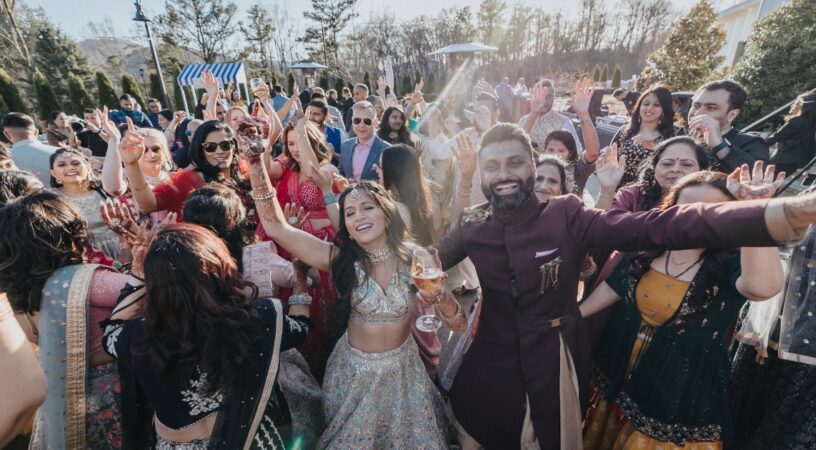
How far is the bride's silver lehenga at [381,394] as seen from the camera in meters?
2.04

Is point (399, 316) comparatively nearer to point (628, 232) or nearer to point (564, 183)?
point (628, 232)

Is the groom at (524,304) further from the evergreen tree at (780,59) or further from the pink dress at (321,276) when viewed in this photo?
the evergreen tree at (780,59)

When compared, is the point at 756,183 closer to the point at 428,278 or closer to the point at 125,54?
the point at 428,278

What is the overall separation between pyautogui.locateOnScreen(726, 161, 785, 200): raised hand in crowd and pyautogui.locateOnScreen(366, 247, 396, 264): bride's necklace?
155cm

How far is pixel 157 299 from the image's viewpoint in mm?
1401

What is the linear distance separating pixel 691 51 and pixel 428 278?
16.2 metres

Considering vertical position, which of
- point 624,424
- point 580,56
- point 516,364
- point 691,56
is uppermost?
point 580,56

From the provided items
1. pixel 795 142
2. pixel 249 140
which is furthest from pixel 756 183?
pixel 795 142

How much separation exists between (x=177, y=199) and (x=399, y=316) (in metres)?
2.14

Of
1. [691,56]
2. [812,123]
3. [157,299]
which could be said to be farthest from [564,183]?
[691,56]

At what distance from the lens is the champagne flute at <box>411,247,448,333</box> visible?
151cm

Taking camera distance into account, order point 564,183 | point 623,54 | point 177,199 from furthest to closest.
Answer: point 623,54 < point 177,199 < point 564,183

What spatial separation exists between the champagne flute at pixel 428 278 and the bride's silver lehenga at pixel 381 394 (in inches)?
17.0

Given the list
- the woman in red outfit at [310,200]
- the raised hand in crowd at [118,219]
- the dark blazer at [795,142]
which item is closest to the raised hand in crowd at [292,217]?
the woman in red outfit at [310,200]
